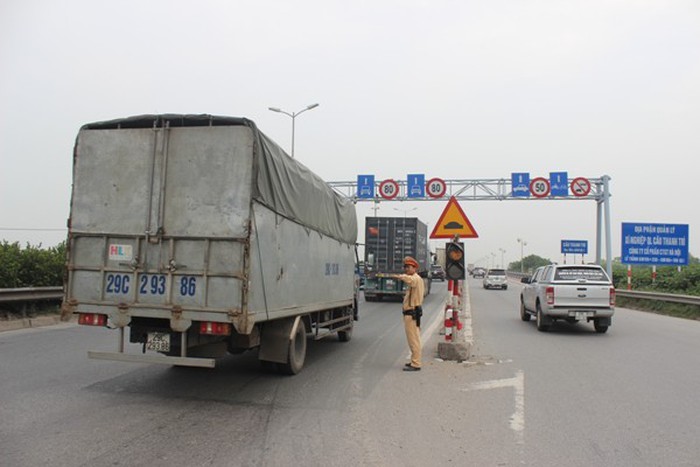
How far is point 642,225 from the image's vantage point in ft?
87.9

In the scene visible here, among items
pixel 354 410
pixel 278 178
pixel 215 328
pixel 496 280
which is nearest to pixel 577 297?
pixel 354 410

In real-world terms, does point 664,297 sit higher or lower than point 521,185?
lower

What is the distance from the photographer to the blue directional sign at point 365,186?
1371 inches

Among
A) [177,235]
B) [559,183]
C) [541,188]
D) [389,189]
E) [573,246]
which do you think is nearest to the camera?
[177,235]

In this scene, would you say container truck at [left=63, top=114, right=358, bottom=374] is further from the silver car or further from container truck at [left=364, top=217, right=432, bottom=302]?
the silver car

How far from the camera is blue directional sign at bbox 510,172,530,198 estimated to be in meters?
33.3

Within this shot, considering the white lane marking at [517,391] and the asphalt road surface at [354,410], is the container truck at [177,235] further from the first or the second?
the white lane marking at [517,391]

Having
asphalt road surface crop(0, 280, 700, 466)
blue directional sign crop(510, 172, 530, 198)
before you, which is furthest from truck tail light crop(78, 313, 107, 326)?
blue directional sign crop(510, 172, 530, 198)

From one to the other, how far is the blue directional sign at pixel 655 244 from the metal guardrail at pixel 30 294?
80.1 ft

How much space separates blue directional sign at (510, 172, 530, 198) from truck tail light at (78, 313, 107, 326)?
1194 inches

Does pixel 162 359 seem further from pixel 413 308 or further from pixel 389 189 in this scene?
pixel 389 189

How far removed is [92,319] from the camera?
6.43 meters

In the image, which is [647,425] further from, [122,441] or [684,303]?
[684,303]

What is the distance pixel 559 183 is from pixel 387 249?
14.4m
